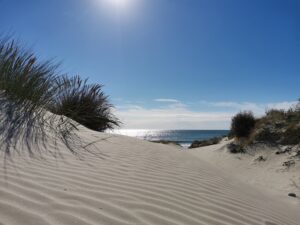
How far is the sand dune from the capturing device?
7.79 ft

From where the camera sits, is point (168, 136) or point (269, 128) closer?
point (269, 128)

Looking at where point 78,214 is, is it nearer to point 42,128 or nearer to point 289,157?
point 42,128

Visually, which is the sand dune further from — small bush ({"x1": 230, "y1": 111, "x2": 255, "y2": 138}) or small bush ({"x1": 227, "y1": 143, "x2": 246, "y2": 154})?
small bush ({"x1": 230, "y1": 111, "x2": 255, "y2": 138})

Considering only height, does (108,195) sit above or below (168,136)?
below

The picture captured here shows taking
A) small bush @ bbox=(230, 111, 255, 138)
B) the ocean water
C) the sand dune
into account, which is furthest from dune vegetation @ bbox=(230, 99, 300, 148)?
the sand dune

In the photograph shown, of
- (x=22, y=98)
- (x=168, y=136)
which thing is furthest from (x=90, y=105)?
(x=168, y=136)

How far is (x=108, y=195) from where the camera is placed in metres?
2.89

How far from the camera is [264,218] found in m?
3.47

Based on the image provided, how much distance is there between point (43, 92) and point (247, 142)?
7177 mm

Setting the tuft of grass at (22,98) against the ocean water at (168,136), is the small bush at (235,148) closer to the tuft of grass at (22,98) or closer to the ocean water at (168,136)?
the ocean water at (168,136)

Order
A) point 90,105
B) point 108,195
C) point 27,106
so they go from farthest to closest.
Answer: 1. point 90,105
2. point 27,106
3. point 108,195

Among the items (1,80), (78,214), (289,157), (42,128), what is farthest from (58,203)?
(289,157)

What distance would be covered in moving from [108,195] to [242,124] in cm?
1019

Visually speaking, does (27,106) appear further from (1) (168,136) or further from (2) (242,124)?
(1) (168,136)
